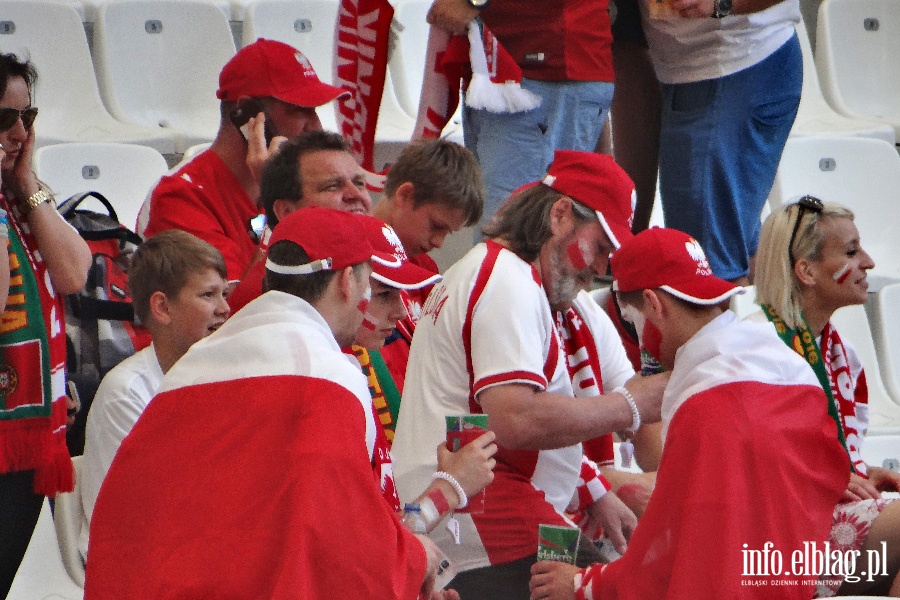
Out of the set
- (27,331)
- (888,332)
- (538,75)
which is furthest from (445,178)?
(888,332)

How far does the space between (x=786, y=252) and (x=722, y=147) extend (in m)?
0.52

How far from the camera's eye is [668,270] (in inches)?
123

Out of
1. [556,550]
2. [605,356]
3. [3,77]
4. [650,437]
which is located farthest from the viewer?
[650,437]

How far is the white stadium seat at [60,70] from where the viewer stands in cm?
580

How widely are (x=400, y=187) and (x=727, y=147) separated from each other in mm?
1340

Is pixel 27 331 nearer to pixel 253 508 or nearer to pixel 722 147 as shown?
pixel 253 508

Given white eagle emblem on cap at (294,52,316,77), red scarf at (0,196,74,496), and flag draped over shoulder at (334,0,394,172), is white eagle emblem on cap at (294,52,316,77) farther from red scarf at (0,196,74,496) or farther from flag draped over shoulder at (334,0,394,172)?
red scarf at (0,196,74,496)

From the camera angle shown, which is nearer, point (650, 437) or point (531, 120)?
point (650, 437)

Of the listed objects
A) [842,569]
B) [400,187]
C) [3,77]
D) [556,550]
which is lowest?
[842,569]

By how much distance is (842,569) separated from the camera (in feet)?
11.3

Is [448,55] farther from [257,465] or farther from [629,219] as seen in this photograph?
[257,465]

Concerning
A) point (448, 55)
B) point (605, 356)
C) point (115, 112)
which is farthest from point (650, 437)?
point (115, 112)

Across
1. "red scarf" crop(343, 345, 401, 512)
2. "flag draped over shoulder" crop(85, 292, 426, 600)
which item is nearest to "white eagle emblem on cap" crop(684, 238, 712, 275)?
"red scarf" crop(343, 345, 401, 512)

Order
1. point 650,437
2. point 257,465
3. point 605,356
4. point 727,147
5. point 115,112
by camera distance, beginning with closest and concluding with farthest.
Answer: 1. point 257,465
2. point 605,356
3. point 650,437
4. point 727,147
5. point 115,112
